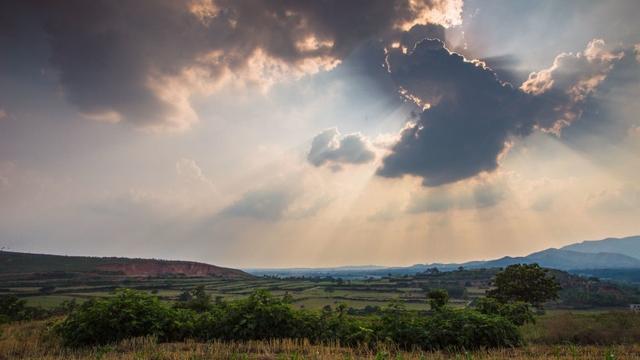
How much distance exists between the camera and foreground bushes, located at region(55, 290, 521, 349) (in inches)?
715

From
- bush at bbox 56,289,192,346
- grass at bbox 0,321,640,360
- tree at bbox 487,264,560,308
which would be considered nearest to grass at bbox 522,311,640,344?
grass at bbox 0,321,640,360

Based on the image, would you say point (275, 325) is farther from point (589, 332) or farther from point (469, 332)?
point (589, 332)

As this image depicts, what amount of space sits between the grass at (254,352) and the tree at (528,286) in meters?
29.5

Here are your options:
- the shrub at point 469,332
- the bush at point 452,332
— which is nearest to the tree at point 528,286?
the shrub at point 469,332

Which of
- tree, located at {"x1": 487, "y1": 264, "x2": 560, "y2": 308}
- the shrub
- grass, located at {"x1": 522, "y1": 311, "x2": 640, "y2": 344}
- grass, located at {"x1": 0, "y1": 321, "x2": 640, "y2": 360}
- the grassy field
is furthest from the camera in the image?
the grassy field

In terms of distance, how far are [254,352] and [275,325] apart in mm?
3321

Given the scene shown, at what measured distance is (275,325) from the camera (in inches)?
771

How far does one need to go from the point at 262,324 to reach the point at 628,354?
1621cm

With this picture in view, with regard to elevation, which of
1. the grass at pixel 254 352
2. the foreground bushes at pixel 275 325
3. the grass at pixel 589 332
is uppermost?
the foreground bushes at pixel 275 325

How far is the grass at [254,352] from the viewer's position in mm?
15185

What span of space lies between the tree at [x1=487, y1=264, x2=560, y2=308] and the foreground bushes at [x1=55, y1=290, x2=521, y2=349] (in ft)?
103

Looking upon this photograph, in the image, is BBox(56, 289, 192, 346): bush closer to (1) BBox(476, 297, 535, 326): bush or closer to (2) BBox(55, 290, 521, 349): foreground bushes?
(2) BBox(55, 290, 521, 349): foreground bushes

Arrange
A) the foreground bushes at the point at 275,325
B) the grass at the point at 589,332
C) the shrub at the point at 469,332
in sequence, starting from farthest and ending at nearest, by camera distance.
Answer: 1. the grass at the point at 589,332
2. the foreground bushes at the point at 275,325
3. the shrub at the point at 469,332

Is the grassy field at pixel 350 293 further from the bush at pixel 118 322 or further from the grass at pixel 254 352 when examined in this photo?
the grass at pixel 254 352
